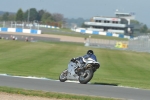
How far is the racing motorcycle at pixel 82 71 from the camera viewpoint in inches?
669

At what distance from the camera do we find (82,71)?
17328 millimetres

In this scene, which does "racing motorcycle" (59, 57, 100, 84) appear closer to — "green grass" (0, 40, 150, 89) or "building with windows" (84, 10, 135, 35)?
"green grass" (0, 40, 150, 89)

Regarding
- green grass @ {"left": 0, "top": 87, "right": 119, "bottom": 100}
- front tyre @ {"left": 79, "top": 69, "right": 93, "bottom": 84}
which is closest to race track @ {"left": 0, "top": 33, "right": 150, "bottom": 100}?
front tyre @ {"left": 79, "top": 69, "right": 93, "bottom": 84}

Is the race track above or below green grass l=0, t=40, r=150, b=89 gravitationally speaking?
above

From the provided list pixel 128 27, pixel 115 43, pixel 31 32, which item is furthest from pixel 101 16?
pixel 115 43

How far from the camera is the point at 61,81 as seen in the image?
18.4 m

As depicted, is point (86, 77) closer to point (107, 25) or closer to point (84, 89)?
point (84, 89)

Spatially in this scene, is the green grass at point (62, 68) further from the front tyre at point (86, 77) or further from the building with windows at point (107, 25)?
the building with windows at point (107, 25)

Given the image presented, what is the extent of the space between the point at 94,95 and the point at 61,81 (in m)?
4.67

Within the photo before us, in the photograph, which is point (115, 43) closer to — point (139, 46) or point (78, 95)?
point (139, 46)

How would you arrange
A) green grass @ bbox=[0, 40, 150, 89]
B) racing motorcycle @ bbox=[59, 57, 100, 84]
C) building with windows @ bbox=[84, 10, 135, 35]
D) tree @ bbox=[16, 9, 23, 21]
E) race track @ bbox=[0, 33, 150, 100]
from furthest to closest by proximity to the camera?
tree @ bbox=[16, 9, 23, 21]
building with windows @ bbox=[84, 10, 135, 35]
green grass @ bbox=[0, 40, 150, 89]
racing motorcycle @ bbox=[59, 57, 100, 84]
race track @ bbox=[0, 33, 150, 100]

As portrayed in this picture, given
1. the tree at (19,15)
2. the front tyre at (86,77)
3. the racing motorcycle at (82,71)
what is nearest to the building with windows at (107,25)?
the tree at (19,15)

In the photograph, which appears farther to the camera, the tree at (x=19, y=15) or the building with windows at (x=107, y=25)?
the tree at (x=19, y=15)

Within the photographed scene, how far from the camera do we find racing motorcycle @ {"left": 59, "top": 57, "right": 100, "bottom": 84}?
17.0 m
